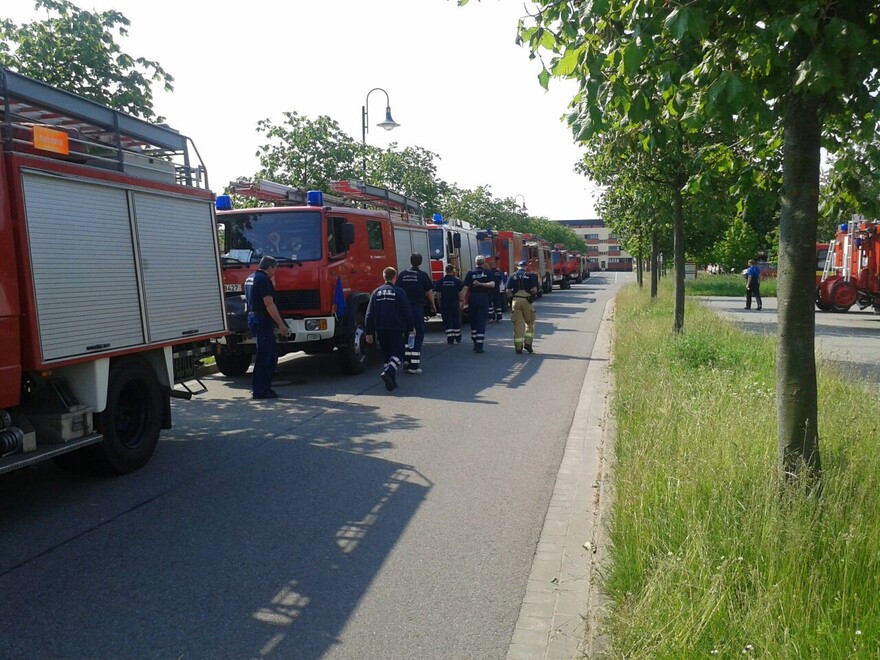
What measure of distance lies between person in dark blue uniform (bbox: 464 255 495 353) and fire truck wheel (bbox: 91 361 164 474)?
28.3ft

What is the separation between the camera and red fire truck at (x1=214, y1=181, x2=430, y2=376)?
1145cm

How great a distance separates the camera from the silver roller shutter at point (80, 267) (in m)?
5.64

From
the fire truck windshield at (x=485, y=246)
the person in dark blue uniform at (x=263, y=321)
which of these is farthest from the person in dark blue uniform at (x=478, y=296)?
the fire truck windshield at (x=485, y=246)

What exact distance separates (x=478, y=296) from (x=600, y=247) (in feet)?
496

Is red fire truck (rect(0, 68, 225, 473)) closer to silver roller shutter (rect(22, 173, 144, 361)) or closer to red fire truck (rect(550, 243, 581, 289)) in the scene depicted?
silver roller shutter (rect(22, 173, 144, 361))

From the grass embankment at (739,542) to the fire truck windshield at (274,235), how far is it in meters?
6.63

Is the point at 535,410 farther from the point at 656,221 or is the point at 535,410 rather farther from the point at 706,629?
the point at 656,221

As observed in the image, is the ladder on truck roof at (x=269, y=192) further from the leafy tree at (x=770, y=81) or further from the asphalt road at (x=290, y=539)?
the leafy tree at (x=770, y=81)

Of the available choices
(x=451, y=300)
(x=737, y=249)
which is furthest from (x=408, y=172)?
(x=737, y=249)

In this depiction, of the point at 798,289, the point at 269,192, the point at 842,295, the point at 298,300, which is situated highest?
the point at 269,192

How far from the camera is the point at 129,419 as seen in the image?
6.99 meters

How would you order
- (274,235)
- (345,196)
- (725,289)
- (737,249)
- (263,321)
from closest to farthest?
1. (263,321)
2. (274,235)
3. (345,196)
4. (725,289)
5. (737,249)

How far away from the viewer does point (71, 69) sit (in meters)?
9.79

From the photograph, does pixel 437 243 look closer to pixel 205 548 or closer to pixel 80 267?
pixel 80 267
